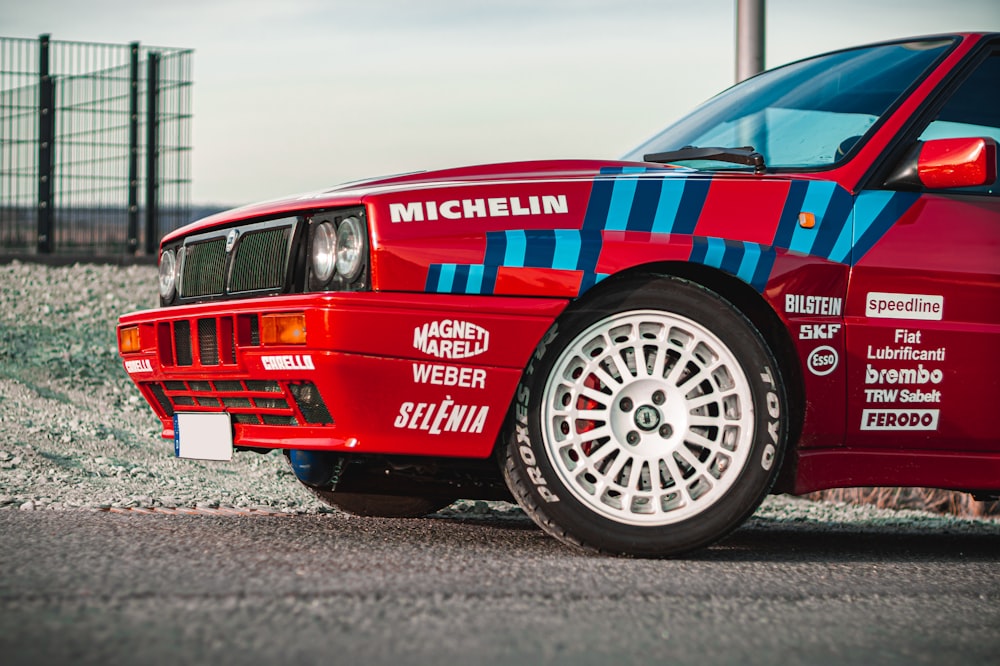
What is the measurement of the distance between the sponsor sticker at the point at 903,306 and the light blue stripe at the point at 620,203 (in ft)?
2.68

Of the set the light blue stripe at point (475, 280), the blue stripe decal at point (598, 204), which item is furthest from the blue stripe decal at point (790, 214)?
the light blue stripe at point (475, 280)

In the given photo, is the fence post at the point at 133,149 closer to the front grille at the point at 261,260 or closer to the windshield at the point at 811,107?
the windshield at the point at 811,107

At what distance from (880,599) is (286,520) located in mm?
2063

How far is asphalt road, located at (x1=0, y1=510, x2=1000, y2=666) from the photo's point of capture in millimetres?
2365

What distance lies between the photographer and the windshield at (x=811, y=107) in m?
4.18

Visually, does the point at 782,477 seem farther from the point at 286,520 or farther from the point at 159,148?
the point at 159,148

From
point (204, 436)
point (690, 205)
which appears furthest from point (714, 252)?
point (204, 436)

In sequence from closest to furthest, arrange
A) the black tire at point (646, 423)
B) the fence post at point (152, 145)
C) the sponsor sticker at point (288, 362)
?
the sponsor sticker at point (288, 362) < the black tire at point (646, 423) < the fence post at point (152, 145)

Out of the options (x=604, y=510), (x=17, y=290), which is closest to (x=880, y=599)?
(x=604, y=510)

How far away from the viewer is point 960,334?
3.81 metres

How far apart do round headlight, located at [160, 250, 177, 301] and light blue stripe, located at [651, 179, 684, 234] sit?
5.93ft

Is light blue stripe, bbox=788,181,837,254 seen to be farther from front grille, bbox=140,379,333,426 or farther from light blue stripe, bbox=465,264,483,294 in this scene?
front grille, bbox=140,379,333,426

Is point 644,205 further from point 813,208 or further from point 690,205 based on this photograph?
point 813,208

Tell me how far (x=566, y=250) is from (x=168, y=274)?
1709 mm
